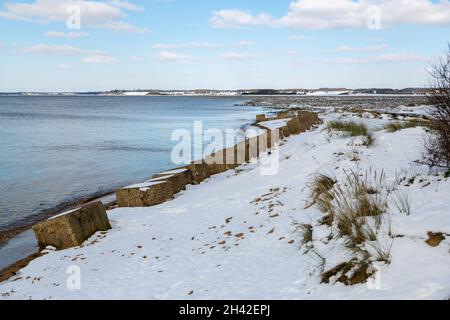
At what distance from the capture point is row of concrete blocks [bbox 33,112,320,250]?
7953 mm

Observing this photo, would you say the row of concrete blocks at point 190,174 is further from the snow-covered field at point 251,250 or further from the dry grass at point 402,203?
the dry grass at point 402,203

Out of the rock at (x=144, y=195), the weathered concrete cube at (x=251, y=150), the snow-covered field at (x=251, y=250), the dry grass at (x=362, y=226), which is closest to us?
the snow-covered field at (x=251, y=250)

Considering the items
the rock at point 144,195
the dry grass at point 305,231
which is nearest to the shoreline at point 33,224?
the rock at point 144,195

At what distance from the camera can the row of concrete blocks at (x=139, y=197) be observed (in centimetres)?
795

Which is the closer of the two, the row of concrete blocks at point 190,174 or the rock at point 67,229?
the rock at point 67,229

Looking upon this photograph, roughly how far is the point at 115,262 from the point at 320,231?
3.34 metres

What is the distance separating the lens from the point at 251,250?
5.93m

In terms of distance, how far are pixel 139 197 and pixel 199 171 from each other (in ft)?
9.33

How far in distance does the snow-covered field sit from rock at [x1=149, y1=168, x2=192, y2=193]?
42.7 inches

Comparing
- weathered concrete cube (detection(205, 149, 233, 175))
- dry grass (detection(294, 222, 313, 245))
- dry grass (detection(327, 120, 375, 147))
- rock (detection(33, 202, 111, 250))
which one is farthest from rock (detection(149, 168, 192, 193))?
dry grass (detection(294, 222, 313, 245))

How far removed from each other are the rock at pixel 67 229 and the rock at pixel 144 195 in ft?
6.18

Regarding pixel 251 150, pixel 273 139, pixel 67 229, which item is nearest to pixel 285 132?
pixel 273 139

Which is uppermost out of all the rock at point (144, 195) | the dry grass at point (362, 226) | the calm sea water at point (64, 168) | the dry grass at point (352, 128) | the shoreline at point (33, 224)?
the dry grass at point (352, 128)

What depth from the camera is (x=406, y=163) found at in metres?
7.47
